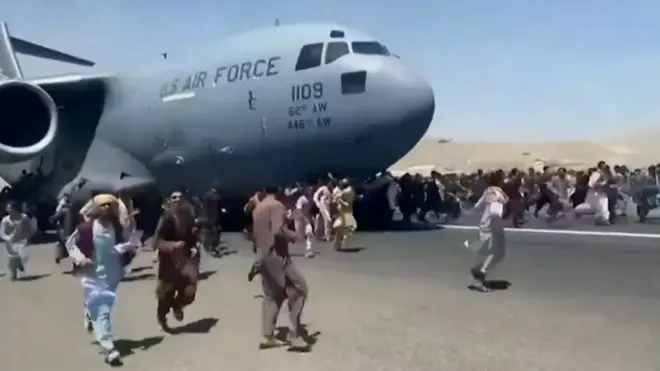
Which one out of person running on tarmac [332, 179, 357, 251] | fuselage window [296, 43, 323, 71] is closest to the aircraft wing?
fuselage window [296, 43, 323, 71]

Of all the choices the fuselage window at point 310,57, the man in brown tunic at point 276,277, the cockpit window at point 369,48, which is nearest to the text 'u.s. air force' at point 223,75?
the fuselage window at point 310,57

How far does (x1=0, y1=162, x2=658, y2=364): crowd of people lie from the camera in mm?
6473

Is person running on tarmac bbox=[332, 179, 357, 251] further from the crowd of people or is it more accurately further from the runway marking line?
the runway marking line

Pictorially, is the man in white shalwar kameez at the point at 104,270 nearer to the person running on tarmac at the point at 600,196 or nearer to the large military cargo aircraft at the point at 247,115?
the large military cargo aircraft at the point at 247,115

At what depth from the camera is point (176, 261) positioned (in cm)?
738

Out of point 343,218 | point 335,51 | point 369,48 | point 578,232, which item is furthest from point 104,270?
point 578,232

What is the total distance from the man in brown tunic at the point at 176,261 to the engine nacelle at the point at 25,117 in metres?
8.48

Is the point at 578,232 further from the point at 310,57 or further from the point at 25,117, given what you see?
the point at 25,117

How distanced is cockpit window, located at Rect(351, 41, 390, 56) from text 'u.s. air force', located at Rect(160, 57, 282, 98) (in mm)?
1411

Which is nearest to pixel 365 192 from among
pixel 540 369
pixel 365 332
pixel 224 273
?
pixel 224 273

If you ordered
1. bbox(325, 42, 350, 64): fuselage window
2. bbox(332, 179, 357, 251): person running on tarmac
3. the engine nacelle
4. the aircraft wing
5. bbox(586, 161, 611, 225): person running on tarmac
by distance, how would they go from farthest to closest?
bbox(586, 161, 611, 225): person running on tarmac
the aircraft wing
the engine nacelle
bbox(325, 42, 350, 64): fuselage window
bbox(332, 179, 357, 251): person running on tarmac

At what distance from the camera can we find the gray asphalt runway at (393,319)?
600 centimetres

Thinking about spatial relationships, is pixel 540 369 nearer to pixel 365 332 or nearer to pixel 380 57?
pixel 365 332

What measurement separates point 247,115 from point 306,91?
128 centimetres
